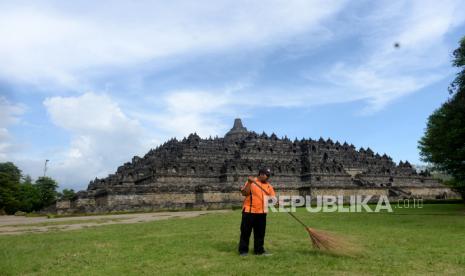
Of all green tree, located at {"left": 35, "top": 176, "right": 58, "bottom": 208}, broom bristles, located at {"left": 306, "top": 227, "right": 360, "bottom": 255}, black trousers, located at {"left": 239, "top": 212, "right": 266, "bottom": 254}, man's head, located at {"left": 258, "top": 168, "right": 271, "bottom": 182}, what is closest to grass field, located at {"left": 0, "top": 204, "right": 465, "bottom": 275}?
broom bristles, located at {"left": 306, "top": 227, "right": 360, "bottom": 255}

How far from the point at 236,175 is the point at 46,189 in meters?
32.3

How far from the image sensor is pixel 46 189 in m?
64.6

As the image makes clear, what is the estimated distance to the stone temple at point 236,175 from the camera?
1660 inches

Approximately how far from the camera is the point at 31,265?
31.4 feet

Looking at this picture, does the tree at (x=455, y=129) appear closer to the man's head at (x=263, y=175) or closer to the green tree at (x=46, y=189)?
the man's head at (x=263, y=175)

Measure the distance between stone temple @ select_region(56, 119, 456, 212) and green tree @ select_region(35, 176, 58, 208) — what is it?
32.7 feet

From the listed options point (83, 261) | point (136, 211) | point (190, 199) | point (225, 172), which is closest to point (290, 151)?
point (225, 172)

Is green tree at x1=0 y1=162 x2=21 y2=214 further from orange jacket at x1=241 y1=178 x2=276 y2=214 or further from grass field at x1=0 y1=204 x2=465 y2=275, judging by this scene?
orange jacket at x1=241 y1=178 x2=276 y2=214

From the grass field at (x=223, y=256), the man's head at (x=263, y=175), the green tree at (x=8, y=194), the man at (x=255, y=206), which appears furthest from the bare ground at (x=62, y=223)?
the green tree at (x=8, y=194)

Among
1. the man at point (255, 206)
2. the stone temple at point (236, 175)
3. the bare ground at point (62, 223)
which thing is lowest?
the bare ground at point (62, 223)

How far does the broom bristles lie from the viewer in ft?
31.2

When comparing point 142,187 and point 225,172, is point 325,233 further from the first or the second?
point 225,172

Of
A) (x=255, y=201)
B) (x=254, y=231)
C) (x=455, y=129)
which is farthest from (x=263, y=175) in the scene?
(x=455, y=129)

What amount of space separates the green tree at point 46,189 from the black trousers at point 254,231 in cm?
6004
